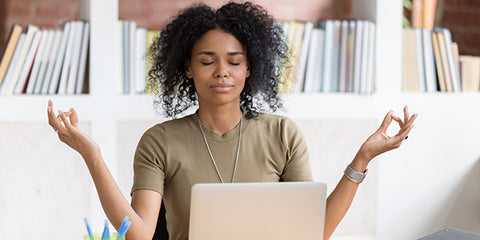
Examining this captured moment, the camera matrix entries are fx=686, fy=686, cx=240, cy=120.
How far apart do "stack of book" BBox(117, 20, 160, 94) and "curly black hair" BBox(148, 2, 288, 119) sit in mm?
818

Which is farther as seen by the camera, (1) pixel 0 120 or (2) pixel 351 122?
(2) pixel 351 122

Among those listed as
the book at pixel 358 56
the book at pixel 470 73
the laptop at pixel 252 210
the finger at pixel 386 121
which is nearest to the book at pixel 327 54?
the book at pixel 358 56

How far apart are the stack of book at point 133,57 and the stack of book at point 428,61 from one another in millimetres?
1121

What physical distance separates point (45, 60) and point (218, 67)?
1.23 m

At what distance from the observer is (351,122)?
299 cm

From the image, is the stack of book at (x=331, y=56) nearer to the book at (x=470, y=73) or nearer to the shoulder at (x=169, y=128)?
the book at (x=470, y=73)

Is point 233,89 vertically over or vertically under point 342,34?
under

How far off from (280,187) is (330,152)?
1622 millimetres

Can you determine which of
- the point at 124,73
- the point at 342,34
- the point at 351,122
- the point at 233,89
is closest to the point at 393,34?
the point at 342,34

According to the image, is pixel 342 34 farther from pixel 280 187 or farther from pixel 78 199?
pixel 280 187

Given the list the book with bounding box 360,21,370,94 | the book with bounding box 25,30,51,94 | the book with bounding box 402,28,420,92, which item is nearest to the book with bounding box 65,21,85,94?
the book with bounding box 25,30,51,94

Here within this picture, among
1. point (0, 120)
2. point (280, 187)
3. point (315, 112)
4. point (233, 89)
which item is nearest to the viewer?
point (280, 187)

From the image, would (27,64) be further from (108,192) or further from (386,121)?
(386,121)

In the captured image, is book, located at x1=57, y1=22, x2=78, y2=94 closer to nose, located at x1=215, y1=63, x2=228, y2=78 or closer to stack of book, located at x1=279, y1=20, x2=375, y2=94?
stack of book, located at x1=279, y1=20, x2=375, y2=94
